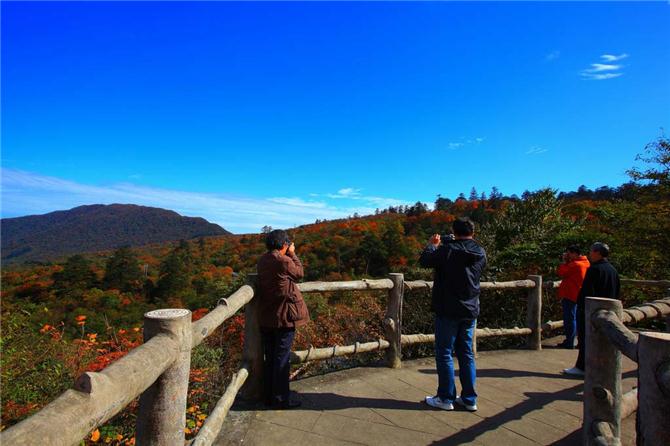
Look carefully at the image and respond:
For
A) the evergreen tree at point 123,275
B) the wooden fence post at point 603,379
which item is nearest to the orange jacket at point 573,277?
the wooden fence post at point 603,379

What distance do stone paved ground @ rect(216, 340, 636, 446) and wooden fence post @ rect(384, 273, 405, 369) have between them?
0.16m

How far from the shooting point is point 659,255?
7.95 metres

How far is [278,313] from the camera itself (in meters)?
3.08

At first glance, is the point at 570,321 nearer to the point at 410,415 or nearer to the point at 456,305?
the point at 456,305

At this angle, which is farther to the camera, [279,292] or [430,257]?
[430,257]

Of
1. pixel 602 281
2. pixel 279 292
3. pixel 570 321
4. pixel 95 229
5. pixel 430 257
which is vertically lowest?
pixel 570 321

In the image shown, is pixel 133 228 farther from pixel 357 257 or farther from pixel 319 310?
pixel 319 310

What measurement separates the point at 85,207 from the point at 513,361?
616 feet

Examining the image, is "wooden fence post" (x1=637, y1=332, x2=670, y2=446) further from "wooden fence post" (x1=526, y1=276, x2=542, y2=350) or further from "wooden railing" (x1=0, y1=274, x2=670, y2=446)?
"wooden fence post" (x1=526, y1=276, x2=542, y2=350)

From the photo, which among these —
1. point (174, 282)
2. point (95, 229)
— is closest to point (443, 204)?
point (174, 282)

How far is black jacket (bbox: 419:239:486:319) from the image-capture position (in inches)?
124

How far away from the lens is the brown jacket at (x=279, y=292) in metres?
3.09

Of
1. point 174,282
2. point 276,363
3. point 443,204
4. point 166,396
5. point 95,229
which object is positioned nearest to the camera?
point 166,396

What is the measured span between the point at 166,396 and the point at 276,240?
1645 mm
